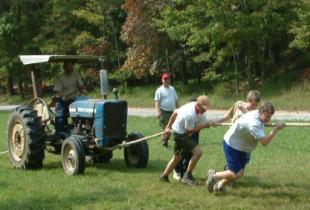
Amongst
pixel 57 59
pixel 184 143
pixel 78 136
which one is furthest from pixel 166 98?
pixel 184 143

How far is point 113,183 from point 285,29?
68.1 feet

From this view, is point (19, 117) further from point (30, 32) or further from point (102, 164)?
point (30, 32)

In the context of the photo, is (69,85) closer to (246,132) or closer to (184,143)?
(184,143)

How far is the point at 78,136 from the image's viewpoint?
11641mm

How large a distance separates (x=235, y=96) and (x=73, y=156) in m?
20.1

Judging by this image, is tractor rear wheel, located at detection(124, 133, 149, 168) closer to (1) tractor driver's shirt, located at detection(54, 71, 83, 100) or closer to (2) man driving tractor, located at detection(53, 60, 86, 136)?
(2) man driving tractor, located at detection(53, 60, 86, 136)

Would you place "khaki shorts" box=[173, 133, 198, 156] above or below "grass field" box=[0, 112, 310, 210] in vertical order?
above

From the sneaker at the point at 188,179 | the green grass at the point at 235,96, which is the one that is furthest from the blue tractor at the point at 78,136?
the green grass at the point at 235,96

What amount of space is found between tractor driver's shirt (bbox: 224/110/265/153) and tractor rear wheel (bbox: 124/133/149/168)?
3.07m

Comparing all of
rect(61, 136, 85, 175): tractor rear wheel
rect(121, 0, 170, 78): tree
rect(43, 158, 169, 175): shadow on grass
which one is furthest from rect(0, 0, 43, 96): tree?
rect(61, 136, 85, 175): tractor rear wheel

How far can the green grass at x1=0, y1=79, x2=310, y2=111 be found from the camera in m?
26.7

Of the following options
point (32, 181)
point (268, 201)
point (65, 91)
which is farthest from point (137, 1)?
point (268, 201)

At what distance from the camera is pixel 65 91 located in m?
12.8

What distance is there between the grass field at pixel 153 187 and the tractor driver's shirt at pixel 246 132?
0.74 metres
